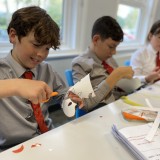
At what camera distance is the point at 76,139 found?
0.61 m

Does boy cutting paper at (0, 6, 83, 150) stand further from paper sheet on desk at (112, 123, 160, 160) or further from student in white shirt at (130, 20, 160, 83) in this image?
student in white shirt at (130, 20, 160, 83)

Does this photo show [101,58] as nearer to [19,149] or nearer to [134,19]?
[19,149]

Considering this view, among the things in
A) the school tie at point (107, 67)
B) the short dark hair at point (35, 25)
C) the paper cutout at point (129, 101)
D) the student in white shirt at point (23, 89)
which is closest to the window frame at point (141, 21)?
the school tie at point (107, 67)

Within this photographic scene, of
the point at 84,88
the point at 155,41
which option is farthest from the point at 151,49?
the point at 84,88

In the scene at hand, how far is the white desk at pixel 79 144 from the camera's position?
1.72 ft

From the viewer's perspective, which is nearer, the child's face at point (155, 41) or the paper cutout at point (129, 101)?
the paper cutout at point (129, 101)

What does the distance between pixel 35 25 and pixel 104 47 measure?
0.52 m

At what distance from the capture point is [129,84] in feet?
3.82

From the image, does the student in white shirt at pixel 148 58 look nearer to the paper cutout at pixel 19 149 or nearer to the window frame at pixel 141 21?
the window frame at pixel 141 21

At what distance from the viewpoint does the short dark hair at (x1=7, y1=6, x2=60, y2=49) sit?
780 mm

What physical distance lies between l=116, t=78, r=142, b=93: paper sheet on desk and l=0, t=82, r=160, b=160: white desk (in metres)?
0.45

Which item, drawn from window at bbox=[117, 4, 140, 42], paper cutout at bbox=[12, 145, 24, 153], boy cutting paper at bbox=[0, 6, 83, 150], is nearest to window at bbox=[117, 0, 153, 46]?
window at bbox=[117, 4, 140, 42]

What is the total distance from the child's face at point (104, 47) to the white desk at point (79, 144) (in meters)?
0.56

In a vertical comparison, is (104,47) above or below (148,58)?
above
